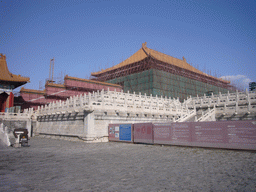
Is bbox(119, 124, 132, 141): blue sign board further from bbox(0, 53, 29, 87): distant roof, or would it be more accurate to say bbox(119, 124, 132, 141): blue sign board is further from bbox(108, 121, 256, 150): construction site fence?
bbox(0, 53, 29, 87): distant roof

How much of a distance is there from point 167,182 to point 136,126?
38.2ft

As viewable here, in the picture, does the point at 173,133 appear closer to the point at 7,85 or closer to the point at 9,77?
the point at 7,85

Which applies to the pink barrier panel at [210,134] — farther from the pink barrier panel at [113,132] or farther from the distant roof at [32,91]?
the distant roof at [32,91]

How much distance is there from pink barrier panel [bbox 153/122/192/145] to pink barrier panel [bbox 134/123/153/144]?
1.54 ft

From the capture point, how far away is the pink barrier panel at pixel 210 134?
1173 centimetres

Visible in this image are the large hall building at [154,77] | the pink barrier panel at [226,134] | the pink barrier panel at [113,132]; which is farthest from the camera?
the large hall building at [154,77]

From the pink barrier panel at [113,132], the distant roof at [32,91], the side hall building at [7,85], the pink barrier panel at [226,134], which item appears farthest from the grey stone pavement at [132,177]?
the distant roof at [32,91]

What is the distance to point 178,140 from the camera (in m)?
14.9

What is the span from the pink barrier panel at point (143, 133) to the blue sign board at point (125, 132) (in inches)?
25.0

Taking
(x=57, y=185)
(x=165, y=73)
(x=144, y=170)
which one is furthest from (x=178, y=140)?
(x=165, y=73)

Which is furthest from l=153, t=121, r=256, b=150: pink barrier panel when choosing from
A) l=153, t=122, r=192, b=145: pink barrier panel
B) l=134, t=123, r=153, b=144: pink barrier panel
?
l=134, t=123, r=153, b=144: pink barrier panel

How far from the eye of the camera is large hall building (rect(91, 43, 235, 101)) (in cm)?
4044

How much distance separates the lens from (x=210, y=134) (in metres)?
13.3

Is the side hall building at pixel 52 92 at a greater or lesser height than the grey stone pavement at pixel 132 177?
greater
